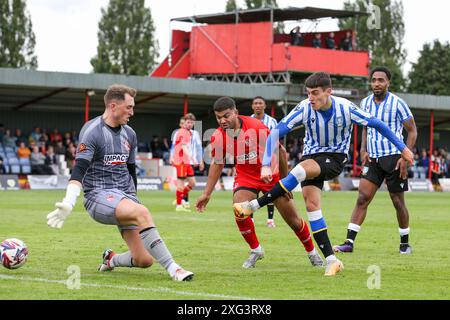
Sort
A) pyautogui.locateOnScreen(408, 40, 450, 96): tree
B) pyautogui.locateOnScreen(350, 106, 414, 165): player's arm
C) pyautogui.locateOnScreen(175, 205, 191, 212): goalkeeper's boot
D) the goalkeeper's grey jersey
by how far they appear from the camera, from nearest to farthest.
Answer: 1. the goalkeeper's grey jersey
2. pyautogui.locateOnScreen(350, 106, 414, 165): player's arm
3. pyautogui.locateOnScreen(175, 205, 191, 212): goalkeeper's boot
4. pyautogui.locateOnScreen(408, 40, 450, 96): tree

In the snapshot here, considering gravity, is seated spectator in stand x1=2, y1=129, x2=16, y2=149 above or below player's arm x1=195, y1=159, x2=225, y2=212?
below

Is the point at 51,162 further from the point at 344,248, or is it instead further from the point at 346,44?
the point at 344,248

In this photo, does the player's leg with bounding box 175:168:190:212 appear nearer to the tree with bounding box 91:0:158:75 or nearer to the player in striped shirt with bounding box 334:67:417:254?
the player in striped shirt with bounding box 334:67:417:254

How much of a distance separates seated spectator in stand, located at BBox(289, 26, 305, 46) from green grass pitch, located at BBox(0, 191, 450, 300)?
33.5 metres

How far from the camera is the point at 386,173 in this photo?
539 inches

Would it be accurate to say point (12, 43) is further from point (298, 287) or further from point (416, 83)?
point (298, 287)

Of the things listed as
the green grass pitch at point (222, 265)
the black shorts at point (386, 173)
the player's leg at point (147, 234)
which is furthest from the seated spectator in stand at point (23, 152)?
the player's leg at point (147, 234)

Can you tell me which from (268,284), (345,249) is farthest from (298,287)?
(345,249)

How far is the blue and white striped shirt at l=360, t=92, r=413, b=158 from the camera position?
530 inches

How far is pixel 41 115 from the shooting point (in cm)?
4706

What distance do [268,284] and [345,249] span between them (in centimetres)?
393

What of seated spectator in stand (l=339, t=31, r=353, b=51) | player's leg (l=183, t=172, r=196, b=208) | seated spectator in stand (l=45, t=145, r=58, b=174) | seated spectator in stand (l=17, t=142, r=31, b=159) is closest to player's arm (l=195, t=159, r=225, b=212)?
player's leg (l=183, t=172, r=196, b=208)

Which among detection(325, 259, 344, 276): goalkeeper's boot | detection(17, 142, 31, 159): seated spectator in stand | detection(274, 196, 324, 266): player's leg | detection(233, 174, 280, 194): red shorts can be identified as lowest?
detection(17, 142, 31, 159): seated spectator in stand

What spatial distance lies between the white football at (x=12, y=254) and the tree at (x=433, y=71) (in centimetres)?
7297
